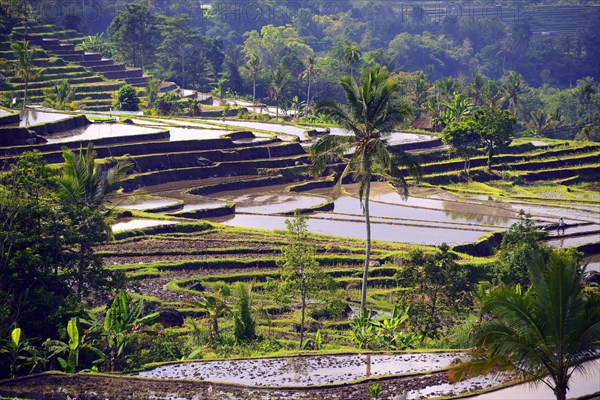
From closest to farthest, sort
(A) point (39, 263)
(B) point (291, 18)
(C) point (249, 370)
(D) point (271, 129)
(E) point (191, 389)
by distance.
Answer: (E) point (191, 389) < (C) point (249, 370) < (A) point (39, 263) < (D) point (271, 129) < (B) point (291, 18)

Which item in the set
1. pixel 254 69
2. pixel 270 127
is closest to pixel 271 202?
pixel 270 127

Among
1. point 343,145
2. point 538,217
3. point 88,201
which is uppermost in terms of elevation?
point 343,145

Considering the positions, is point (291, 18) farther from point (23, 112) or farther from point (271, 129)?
point (23, 112)

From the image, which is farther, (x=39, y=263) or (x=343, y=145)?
(x=343, y=145)

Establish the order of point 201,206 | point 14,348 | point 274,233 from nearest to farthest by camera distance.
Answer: point 14,348, point 274,233, point 201,206

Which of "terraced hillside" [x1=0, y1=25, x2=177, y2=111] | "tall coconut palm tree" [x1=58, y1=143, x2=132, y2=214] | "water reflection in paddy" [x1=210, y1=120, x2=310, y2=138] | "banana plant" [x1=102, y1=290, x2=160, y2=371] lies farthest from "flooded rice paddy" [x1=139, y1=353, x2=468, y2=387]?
"terraced hillside" [x1=0, y1=25, x2=177, y2=111]

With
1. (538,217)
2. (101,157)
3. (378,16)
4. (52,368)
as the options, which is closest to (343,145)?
(52,368)

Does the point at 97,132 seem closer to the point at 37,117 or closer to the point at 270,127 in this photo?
the point at 37,117
